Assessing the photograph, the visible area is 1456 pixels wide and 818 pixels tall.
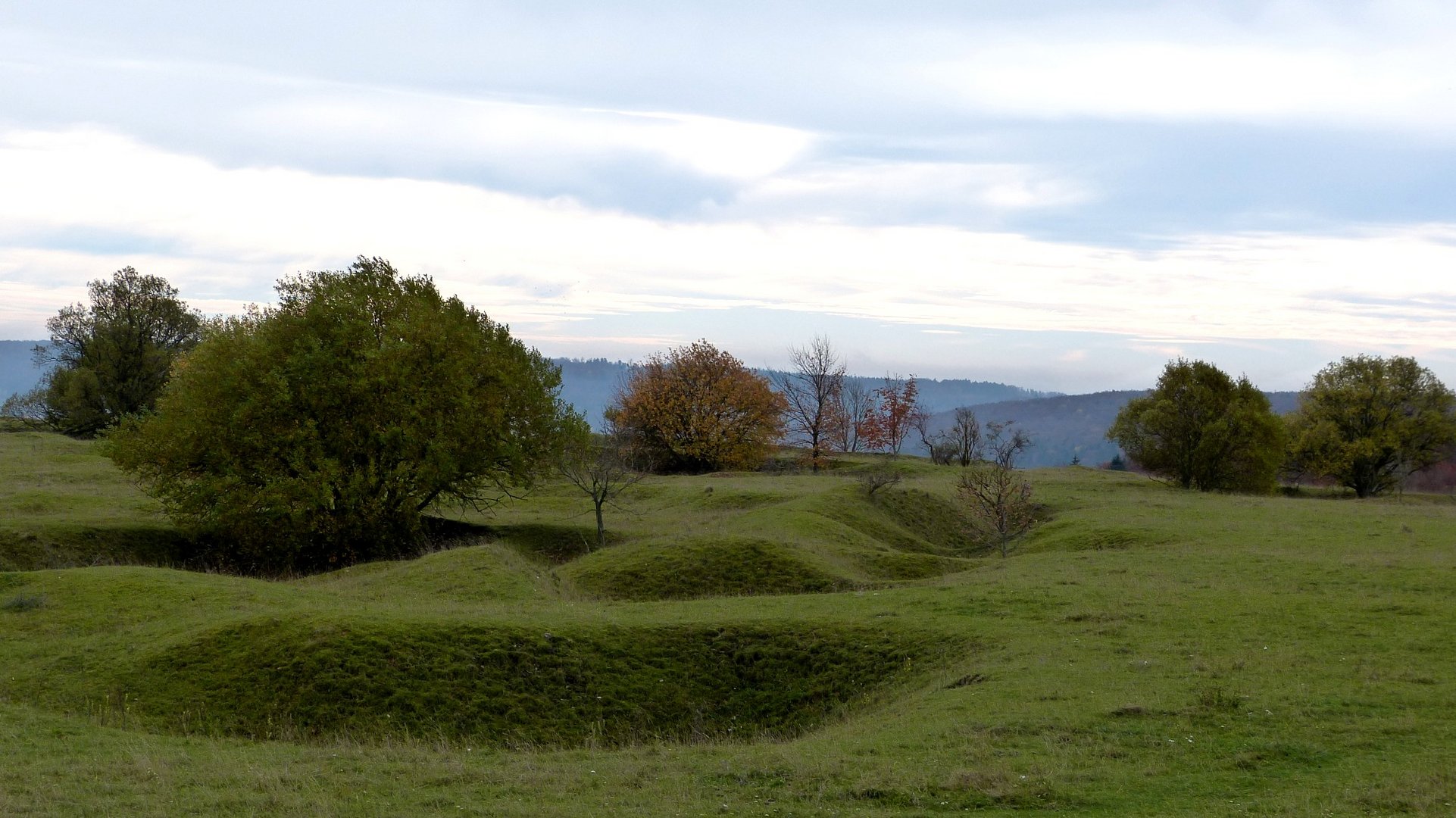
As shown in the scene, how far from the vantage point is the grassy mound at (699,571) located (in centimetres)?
3328

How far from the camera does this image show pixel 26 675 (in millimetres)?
19844

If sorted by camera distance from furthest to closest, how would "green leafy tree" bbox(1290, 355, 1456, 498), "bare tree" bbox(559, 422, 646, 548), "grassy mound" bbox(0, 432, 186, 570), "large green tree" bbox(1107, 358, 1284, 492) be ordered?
"green leafy tree" bbox(1290, 355, 1456, 498), "large green tree" bbox(1107, 358, 1284, 492), "bare tree" bbox(559, 422, 646, 548), "grassy mound" bbox(0, 432, 186, 570)

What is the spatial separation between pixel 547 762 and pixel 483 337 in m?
35.5

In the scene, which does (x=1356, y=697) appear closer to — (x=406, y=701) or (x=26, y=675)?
(x=406, y=701)

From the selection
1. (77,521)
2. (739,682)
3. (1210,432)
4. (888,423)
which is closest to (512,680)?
(739,682)

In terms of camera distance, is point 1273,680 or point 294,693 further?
point 294,693

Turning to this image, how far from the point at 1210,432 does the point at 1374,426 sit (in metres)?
23.4

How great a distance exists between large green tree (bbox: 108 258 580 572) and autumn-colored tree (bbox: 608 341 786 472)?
125ft

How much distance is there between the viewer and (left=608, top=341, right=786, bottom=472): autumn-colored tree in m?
82.5

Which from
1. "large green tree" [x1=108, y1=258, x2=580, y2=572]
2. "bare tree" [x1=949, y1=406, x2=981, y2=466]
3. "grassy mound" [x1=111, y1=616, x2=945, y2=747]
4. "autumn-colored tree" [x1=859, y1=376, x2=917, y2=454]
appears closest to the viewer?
"grassy mound" [x1=111, y1=616, x2=945, y2=747]

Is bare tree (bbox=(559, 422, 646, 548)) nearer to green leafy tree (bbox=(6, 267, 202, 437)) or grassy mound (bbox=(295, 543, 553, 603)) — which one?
grassy mound (bbox=(295, 543, 553, 603))

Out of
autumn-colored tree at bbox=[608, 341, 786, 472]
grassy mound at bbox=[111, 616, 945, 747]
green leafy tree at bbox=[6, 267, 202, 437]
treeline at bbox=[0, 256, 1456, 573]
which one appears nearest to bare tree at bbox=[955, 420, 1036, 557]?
treeline at bbox=[0, 256, 1456, 573]

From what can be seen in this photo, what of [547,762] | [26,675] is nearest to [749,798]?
[547,762]

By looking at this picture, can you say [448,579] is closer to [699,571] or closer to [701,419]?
[699,571]
